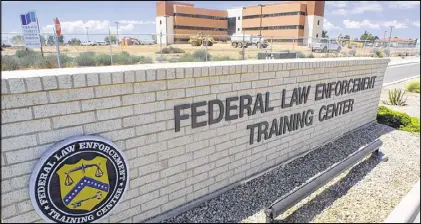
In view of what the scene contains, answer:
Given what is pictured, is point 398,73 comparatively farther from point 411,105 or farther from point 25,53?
point 25,53

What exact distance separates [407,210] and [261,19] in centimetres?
7278

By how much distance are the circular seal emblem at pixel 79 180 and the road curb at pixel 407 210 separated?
131 inches

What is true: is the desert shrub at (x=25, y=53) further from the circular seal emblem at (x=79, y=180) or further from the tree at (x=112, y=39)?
the circular seal emblem at (x=79, y=180)

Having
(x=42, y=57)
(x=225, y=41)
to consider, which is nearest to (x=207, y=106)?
(x=42, y=57)

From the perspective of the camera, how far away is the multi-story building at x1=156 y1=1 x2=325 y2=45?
215 ft

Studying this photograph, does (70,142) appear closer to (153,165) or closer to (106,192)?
(106,192)

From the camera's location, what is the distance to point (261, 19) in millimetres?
71688

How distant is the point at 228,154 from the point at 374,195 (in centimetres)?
231

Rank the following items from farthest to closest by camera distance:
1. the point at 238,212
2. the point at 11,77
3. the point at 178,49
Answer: the point at 178,49, the point at 238,212, the point at 11,77

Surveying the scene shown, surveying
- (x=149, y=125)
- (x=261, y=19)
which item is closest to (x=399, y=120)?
(x=149, y=125)

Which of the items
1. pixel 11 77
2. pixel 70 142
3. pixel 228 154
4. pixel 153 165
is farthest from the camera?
pixel 228 154

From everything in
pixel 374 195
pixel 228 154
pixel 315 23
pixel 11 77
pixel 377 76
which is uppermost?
pixel 315 23

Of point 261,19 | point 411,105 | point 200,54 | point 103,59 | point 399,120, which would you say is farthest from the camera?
point 261,19

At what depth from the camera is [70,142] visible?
2.75 m
